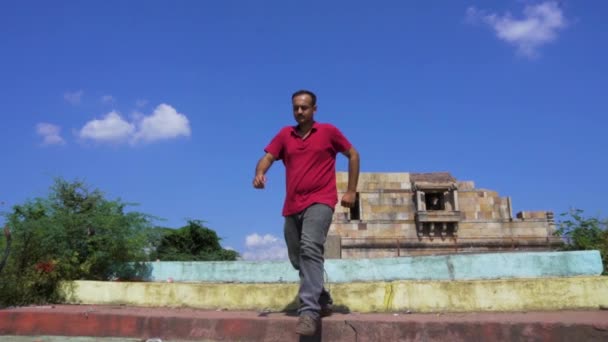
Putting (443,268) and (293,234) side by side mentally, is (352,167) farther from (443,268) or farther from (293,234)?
(443,268)

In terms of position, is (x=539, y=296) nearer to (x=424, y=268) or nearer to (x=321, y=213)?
(x=424, y=268)

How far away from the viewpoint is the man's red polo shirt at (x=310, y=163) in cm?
346

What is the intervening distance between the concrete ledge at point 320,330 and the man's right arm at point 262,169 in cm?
105

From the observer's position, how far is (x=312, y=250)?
10.8 ft

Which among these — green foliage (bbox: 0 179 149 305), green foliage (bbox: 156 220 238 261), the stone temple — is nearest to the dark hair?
green foliage (bbox: 0 179 149 305)

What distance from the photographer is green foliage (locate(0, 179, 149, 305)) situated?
16.6ft

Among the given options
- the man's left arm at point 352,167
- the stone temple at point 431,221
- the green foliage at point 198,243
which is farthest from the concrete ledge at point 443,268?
the stone temple at point 431,221

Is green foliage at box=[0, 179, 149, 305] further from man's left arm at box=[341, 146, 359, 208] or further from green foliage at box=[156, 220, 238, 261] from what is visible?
green foliage at box=[156, 220, 238, 261]

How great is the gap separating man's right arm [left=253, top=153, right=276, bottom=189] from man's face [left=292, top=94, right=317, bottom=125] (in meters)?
0.40

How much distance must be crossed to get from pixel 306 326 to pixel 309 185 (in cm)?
103

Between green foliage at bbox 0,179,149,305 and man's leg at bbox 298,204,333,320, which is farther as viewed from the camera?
green foliage at bbox 0,179,149,305

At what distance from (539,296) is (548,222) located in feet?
72.1

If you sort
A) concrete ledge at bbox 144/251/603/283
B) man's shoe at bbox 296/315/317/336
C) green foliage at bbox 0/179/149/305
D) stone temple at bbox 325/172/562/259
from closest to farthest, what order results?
man's shoe at bbox 296/315/317/336, concrete ledge at bbox 144/251/603/283, green foliage at bbox 0/179/149/305, stone temple at bbox 325/172/562/259

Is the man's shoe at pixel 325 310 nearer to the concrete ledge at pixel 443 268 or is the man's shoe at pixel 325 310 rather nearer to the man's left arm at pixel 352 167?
the man's left arm at pixel 352 167
